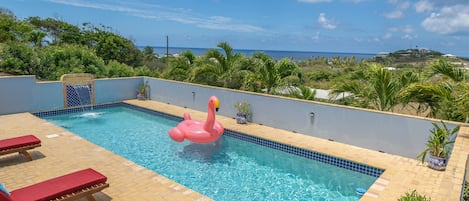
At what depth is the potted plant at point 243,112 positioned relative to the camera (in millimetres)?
10953

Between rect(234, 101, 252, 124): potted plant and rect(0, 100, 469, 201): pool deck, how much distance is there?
50.6 inches

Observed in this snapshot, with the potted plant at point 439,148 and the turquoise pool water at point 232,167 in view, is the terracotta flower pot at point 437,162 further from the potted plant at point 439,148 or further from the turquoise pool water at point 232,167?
the turquoise pool water at point 232,167

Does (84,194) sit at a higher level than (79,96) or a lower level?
lower

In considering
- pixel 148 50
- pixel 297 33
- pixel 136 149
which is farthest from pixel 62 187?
pixel 297 33

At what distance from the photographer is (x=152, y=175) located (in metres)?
6.41

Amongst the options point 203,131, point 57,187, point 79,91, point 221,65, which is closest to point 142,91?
point 79,91

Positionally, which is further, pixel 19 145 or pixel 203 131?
pixel 203 131

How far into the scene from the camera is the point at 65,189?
15.2ft

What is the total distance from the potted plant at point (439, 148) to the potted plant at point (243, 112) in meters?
5.47

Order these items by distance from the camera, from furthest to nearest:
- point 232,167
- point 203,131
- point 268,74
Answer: point 268,74 < point 203,131 < point 232,167

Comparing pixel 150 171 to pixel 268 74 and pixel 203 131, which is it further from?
pixel 268 74

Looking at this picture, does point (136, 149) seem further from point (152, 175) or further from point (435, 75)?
point (435, 75)

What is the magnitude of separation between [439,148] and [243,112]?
5.91 m

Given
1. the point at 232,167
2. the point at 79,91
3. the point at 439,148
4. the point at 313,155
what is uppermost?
the point at 79,91
